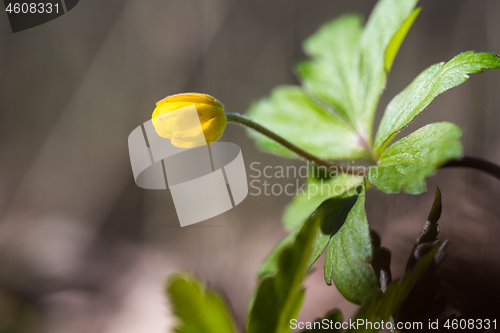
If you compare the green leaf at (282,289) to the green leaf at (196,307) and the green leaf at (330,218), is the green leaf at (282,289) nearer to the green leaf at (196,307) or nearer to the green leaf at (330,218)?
the green leaf at (196,307)

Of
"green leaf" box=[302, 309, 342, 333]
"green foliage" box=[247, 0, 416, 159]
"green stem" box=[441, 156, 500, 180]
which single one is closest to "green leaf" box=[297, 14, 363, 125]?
"green foliage" box=[247, 0, 416, 159]

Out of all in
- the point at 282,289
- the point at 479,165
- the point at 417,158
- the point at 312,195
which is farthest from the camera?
the point at 312,195

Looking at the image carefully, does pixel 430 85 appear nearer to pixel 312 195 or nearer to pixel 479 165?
pixel 479 165

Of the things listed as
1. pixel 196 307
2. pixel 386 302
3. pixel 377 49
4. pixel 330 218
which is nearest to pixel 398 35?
pixel 377 49

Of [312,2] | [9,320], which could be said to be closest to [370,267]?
[9,320]

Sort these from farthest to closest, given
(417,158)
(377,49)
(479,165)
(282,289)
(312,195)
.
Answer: (312,195) → (377,49) → (479,165) → (417,158) → (282,289)

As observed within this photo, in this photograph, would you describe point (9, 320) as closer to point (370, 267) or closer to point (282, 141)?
point (282, 141)

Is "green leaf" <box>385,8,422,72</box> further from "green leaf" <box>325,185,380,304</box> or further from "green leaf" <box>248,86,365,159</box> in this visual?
"green leaf" <box>325,185,380,304</box>
